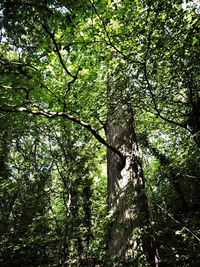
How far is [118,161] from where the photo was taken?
3732 mm

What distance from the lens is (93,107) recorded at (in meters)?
4.55

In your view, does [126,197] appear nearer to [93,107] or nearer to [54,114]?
[54,114]

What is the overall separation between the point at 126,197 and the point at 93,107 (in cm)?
213

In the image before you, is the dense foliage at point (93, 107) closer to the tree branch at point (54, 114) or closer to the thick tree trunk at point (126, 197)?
the tree branch at point (54, 114)

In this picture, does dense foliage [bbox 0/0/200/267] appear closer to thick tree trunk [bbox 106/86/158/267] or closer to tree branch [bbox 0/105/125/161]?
tree branch [bbox 0/105/125/161]

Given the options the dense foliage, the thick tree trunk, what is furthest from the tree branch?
the thick tree trunk

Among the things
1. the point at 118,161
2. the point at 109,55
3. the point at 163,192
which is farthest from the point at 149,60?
the point at 163,192

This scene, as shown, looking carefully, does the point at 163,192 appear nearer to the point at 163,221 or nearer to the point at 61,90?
the point at 163,221

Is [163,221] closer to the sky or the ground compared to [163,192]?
closer to the ground

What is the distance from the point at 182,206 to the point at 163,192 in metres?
1.85

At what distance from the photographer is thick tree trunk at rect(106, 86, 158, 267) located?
9.11 ft

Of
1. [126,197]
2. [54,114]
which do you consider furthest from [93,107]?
[126,197]

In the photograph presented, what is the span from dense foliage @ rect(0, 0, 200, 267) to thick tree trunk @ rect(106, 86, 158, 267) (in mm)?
117

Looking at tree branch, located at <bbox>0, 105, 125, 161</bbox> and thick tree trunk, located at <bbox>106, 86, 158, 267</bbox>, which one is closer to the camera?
thick tree trunk, located at <bbox>106, 86, 158, 267</bbox>
